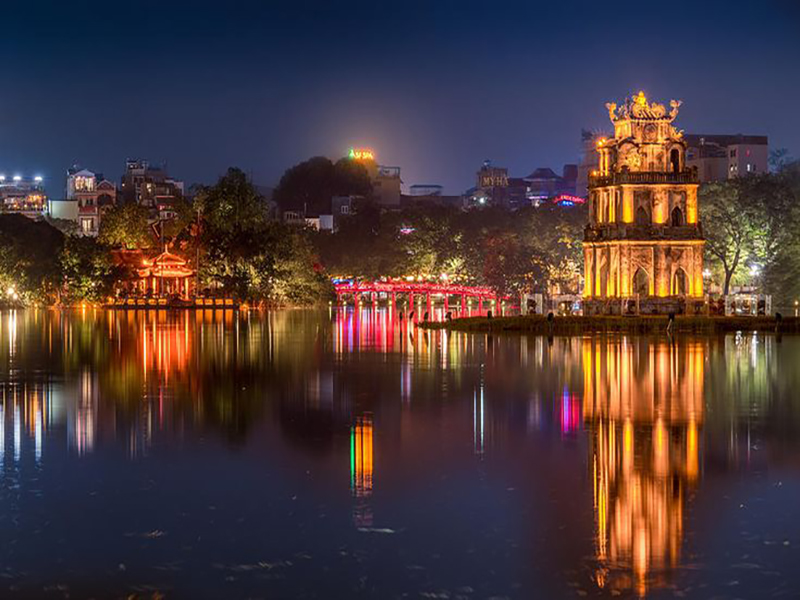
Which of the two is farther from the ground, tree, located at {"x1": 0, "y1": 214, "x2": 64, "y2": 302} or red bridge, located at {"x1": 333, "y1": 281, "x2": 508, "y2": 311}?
tree, located at {"x1": 0, "y1": 214, "x2": 64, "y2": 302}


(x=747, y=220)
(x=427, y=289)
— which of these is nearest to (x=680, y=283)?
(x=747, y=220)

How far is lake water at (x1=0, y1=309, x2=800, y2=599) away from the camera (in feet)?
55.1

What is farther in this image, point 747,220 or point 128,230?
point 128,230

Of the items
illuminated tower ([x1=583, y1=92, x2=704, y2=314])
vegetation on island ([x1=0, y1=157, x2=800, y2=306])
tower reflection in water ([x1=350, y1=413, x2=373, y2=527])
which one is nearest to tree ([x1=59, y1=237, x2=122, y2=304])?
vegetation on island ([x1=0, y1=157, x2=800, y2=306])

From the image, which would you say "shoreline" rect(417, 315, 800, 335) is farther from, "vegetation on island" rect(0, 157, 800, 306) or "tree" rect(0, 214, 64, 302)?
"tree" rect(0, 214, 64, 302)

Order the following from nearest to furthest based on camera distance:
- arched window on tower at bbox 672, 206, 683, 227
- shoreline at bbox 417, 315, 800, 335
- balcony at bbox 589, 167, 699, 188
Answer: shoreline at bbox 417, 315, 800, 335, balcony at bbox 589, 167, 699, 188, arched window on tower at bbox 672, 206, 683, 227

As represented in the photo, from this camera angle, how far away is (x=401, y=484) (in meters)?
22.5

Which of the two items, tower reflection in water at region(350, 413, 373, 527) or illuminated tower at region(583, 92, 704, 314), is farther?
illuminated tower at region(583, 92, 704, 314)

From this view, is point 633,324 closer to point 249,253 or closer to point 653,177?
point 653,177

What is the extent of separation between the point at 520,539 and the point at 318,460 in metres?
7.34

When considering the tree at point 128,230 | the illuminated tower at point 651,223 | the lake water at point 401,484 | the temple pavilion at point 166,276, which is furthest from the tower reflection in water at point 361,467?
the tree at point 128,230

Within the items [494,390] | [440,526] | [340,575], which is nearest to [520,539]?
[440,526]

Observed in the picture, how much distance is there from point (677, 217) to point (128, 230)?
3516 inches

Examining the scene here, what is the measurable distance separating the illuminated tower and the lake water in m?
40.0
